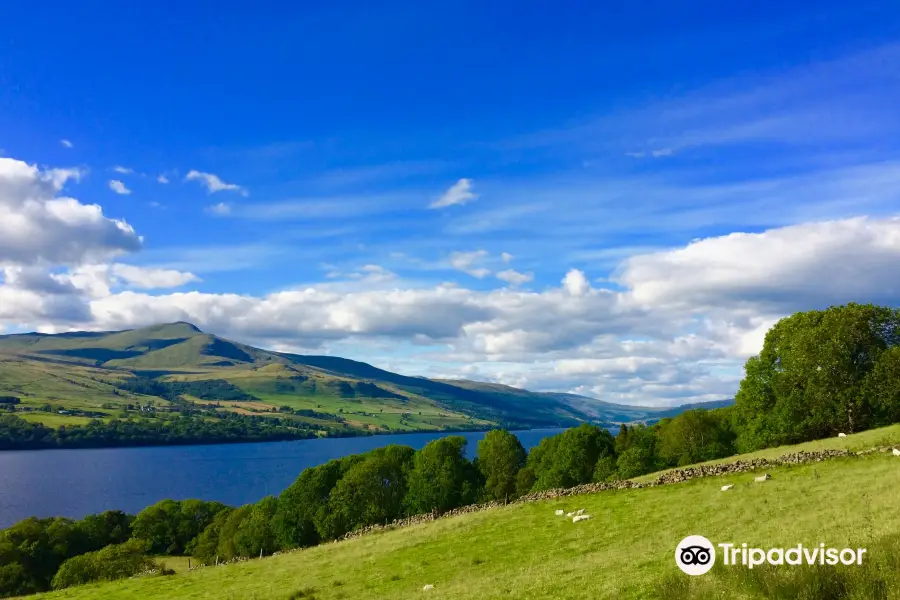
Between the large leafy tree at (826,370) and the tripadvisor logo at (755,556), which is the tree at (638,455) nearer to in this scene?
the large leafy tree at (826,370)

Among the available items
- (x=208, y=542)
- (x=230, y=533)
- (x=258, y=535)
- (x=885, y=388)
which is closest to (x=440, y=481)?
(x=258, y=535)

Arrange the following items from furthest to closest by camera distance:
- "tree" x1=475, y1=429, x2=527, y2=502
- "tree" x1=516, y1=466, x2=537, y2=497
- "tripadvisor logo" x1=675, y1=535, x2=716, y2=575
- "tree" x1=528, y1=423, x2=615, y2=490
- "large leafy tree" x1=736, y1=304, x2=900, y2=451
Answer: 1. "tree" x1=475, y1=429, x2=527, y2=502
2. "tree" x1=516, y1=466, x2=537, y2=497
3. "tree" x1=528, y1=423, x2=615, y2=490
4. "large leafy tree" x1=736, y1=304, x2=900, y2=451
5. "tripadvisor logo" x1=675, y1=535, x2=716, y2=575

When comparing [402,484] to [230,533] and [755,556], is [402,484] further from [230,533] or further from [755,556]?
[755,556]

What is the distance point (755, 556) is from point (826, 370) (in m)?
52.8

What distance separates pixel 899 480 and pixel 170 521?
11785cm

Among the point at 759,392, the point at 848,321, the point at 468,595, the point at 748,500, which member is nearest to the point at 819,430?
the point at 759,392

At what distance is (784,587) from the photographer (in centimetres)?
1550


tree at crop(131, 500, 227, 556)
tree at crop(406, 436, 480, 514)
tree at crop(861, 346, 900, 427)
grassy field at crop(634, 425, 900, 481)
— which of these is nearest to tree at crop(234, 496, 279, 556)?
tree at crop(131, 500, 227, 556)

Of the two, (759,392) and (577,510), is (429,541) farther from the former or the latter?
(759,392)

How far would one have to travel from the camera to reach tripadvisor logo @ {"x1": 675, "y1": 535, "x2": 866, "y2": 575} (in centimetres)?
1727

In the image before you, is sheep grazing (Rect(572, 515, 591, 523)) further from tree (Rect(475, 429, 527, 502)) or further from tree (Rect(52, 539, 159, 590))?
tree (Rect(52, 539, 159, 590))

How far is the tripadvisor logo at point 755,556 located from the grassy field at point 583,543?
2.31 feet

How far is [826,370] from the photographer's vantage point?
63.2 m

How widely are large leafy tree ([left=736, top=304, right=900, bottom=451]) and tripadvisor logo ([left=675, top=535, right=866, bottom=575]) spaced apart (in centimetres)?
4948
